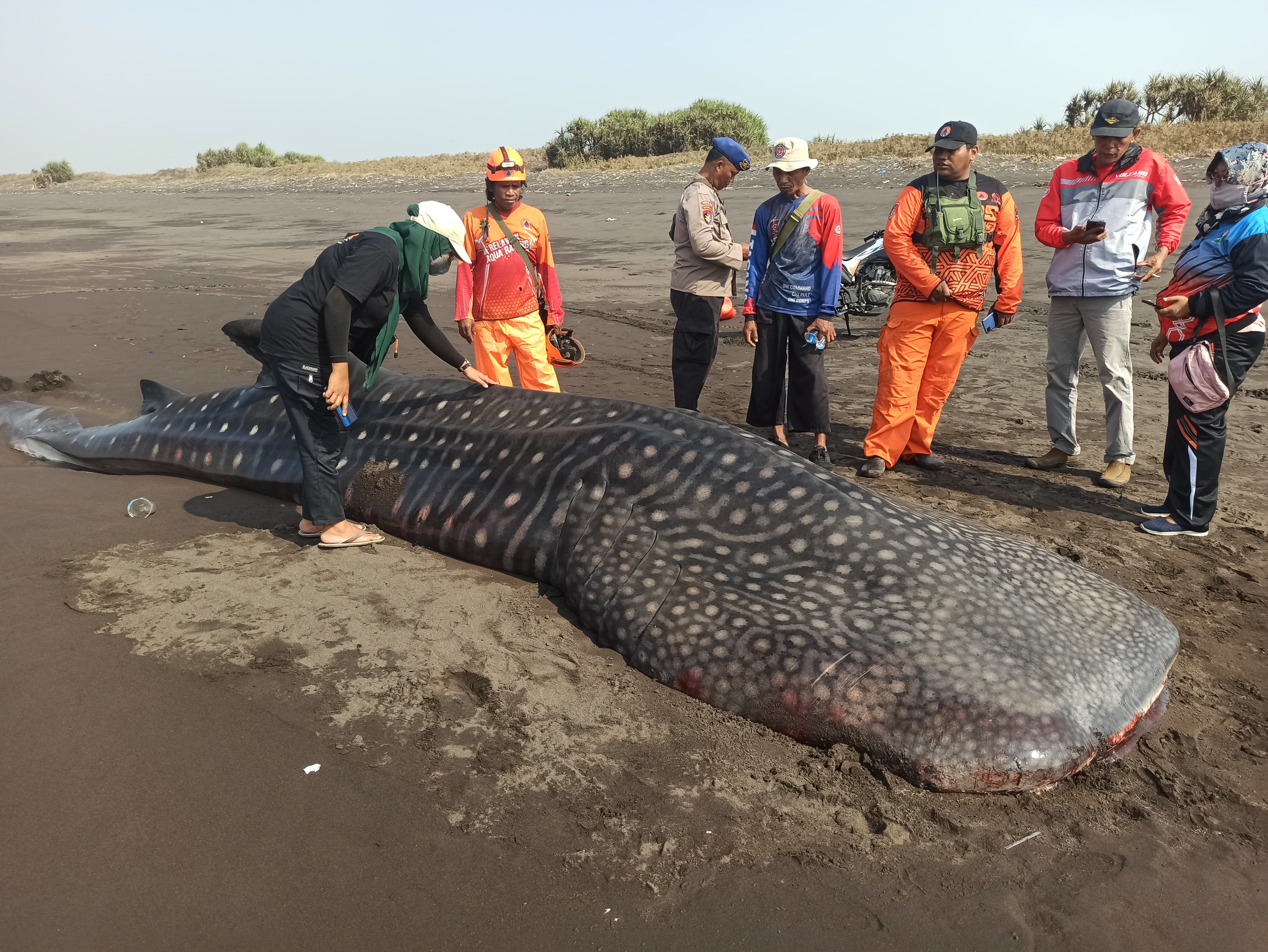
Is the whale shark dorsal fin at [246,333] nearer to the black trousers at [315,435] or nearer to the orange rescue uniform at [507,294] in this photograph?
the black trousers at [315,435]

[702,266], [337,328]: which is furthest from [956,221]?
[337,328]

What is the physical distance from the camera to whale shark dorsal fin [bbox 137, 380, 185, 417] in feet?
19.8

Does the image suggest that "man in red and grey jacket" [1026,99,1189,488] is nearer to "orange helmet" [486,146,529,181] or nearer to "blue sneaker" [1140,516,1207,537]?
"blue sneaker" [1140,516,1207,537]

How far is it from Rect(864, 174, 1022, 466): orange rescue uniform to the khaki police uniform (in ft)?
3.63

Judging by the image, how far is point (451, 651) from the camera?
357 centimetres

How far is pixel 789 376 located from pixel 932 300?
3.76 ft

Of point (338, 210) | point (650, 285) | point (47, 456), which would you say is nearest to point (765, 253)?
point (47, 456)

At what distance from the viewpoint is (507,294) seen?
5754 millimetres

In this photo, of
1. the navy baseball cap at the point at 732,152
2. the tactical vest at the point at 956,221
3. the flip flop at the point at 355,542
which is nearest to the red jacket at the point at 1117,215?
the tactical vest at the point at 956,221

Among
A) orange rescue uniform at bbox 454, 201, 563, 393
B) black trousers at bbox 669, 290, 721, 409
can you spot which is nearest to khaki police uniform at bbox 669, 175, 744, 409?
black trousers at bbox 669, 290, 721, 409

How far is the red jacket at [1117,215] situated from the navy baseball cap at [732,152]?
195cm

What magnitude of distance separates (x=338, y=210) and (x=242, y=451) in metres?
22.1

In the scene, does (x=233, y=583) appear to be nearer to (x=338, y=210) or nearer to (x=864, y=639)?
(x=864, y=639)

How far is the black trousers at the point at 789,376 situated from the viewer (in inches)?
241
